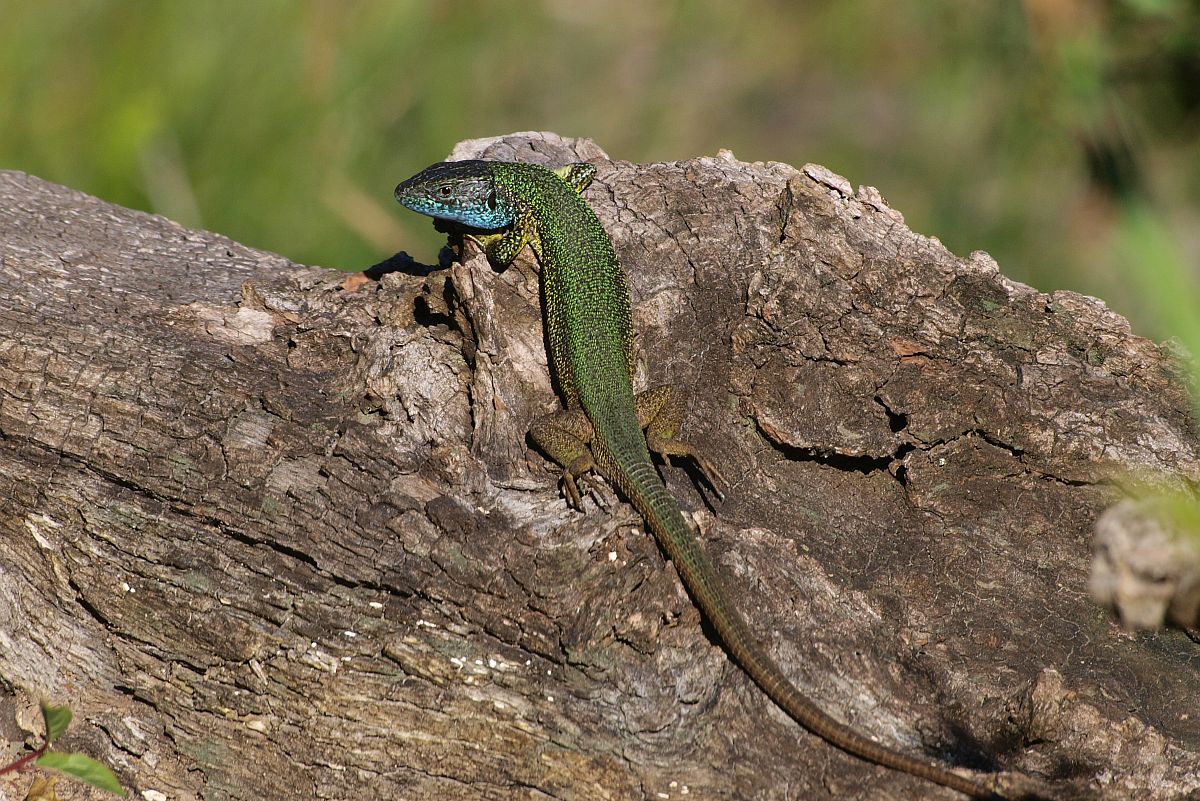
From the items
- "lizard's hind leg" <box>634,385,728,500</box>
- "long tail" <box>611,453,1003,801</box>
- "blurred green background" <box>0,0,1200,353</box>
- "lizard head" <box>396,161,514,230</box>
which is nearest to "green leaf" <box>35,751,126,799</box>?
"long tail" <box>611,453,1003,801</box>

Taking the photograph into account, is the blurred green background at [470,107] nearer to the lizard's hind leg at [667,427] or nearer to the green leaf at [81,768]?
the lizard's hind leg at [667,427]

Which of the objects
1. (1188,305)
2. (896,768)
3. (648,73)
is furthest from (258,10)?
(1188,305)

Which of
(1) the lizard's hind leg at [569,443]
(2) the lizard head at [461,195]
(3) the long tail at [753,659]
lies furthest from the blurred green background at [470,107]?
(3) the long tail at [753,659]

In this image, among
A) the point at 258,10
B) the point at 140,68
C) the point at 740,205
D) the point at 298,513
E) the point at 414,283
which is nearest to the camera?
the point at 298,513

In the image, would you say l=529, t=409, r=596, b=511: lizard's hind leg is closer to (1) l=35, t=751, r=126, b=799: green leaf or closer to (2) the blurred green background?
(1) l=35, t=751, r=126, b=799: green leaf

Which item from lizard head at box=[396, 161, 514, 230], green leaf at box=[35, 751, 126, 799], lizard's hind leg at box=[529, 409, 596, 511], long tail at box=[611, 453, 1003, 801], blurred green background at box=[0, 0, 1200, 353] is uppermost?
blurred green background at box=[0, 0, 1200, 353]

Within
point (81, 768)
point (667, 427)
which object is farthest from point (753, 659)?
point (81, 768)

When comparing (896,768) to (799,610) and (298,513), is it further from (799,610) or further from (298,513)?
(298,513)
